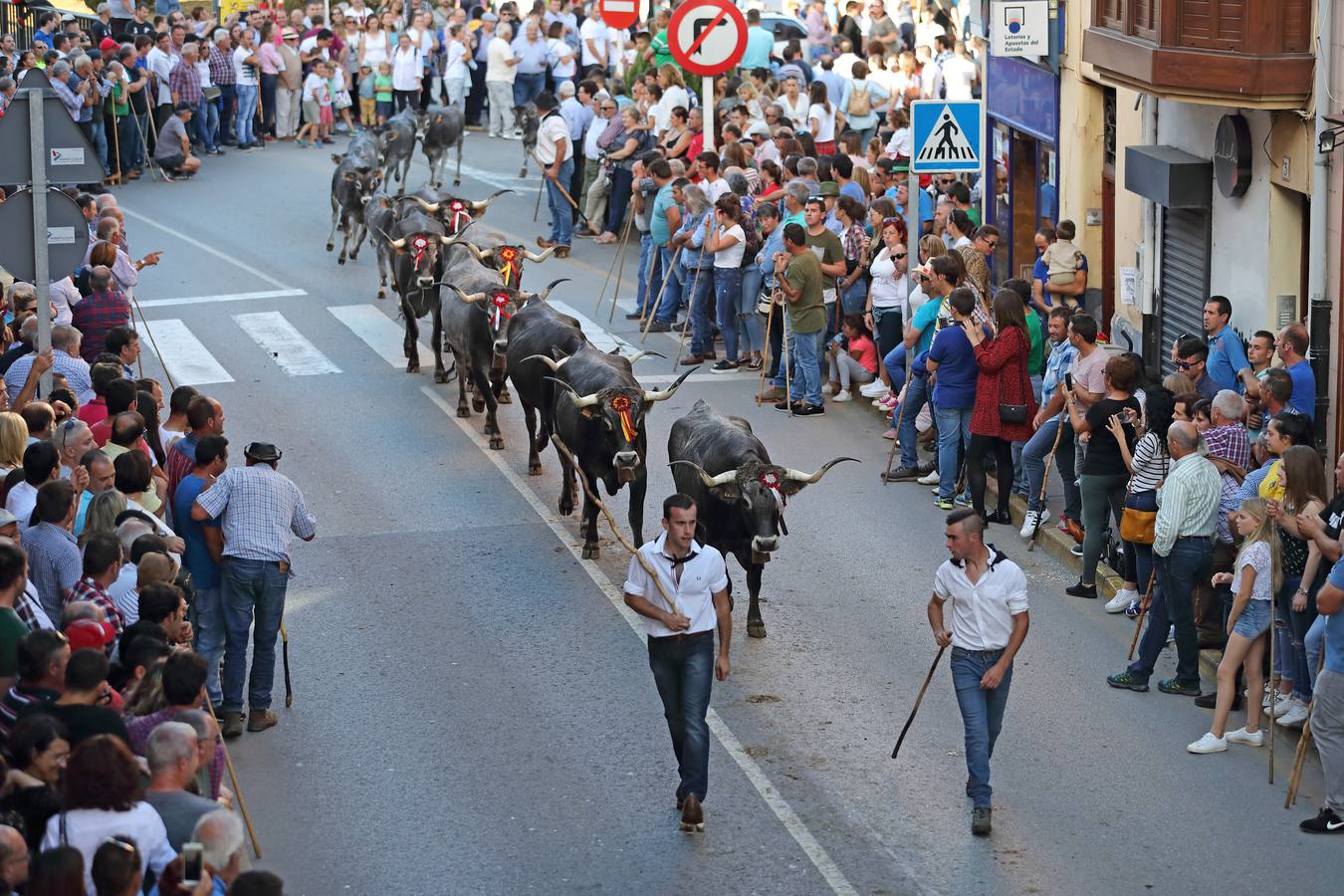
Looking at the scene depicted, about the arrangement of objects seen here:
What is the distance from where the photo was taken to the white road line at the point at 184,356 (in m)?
21.3

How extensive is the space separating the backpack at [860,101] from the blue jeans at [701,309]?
9.00m

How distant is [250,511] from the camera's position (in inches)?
454

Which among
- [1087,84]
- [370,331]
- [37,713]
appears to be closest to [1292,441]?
[37,713]

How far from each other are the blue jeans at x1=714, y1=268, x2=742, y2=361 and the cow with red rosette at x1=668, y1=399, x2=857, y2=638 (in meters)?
6.86

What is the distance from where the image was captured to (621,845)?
33.9ft

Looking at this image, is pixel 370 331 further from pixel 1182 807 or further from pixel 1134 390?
pixel 1182 807

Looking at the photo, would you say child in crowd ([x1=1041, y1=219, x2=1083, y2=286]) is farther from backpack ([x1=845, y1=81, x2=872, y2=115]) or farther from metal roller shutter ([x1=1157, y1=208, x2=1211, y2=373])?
backpack ([x1=845, y1=81, x2=872, y2=115])

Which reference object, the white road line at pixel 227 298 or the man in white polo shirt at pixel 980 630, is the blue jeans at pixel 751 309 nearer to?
the white road line at pixel 227 298

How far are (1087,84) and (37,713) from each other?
15.7 metres

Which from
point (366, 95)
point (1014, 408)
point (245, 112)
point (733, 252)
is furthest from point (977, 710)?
point (366, 95)

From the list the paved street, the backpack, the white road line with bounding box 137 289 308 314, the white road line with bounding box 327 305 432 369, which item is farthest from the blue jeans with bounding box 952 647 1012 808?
the backpack

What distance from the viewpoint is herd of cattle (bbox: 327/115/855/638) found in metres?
13.2

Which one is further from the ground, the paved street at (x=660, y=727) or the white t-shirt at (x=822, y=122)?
the white t-shirt at (x=822, y=122)

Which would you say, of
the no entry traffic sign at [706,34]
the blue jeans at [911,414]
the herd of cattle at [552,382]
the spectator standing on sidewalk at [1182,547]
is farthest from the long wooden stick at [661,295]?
Answer: the spectator standing on sidewalk at [1182,547]
